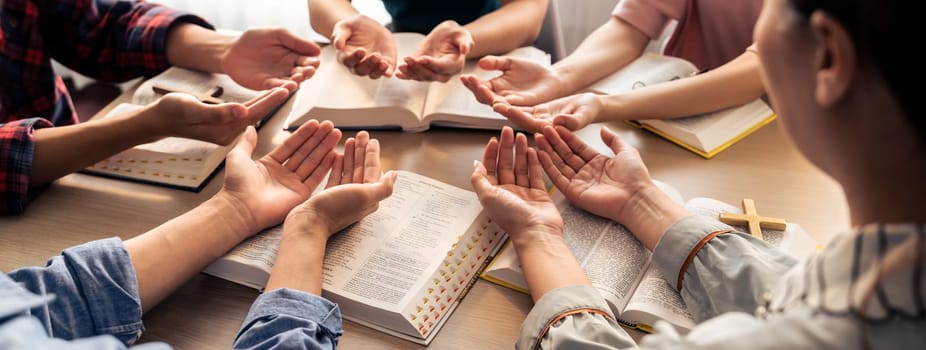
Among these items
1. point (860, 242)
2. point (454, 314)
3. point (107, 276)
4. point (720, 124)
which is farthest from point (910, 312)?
point (107, 276)

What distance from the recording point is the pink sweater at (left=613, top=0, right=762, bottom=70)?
139 centimetres

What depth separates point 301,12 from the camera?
2.31m

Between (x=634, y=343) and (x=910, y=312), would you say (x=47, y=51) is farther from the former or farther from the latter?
(x=910, y=312)

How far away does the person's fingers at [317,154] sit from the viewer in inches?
43.1

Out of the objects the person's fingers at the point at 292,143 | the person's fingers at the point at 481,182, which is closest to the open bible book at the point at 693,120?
the person's fingers at the point at 481,182

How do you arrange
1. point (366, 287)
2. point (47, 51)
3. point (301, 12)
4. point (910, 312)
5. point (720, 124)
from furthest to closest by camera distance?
point (301, 12), point (47, 51), point (720, 124), point (366, 287), point (910, 312)

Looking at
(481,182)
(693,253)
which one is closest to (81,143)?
(481,182)

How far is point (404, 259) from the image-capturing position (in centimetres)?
93

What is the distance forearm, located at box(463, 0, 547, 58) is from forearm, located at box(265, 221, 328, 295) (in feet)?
1.96

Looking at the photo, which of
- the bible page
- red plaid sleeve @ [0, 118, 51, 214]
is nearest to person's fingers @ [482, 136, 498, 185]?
the bible page

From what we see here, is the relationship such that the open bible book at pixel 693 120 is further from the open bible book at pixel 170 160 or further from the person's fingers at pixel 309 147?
the open bible book at pixel 170 160

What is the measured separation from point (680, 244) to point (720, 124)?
1.28ft

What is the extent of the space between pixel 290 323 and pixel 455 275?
0.74 ft

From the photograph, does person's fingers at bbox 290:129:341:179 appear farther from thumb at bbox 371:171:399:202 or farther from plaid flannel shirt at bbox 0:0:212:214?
plaid flannel shirt at bbox 0:0:212:214
